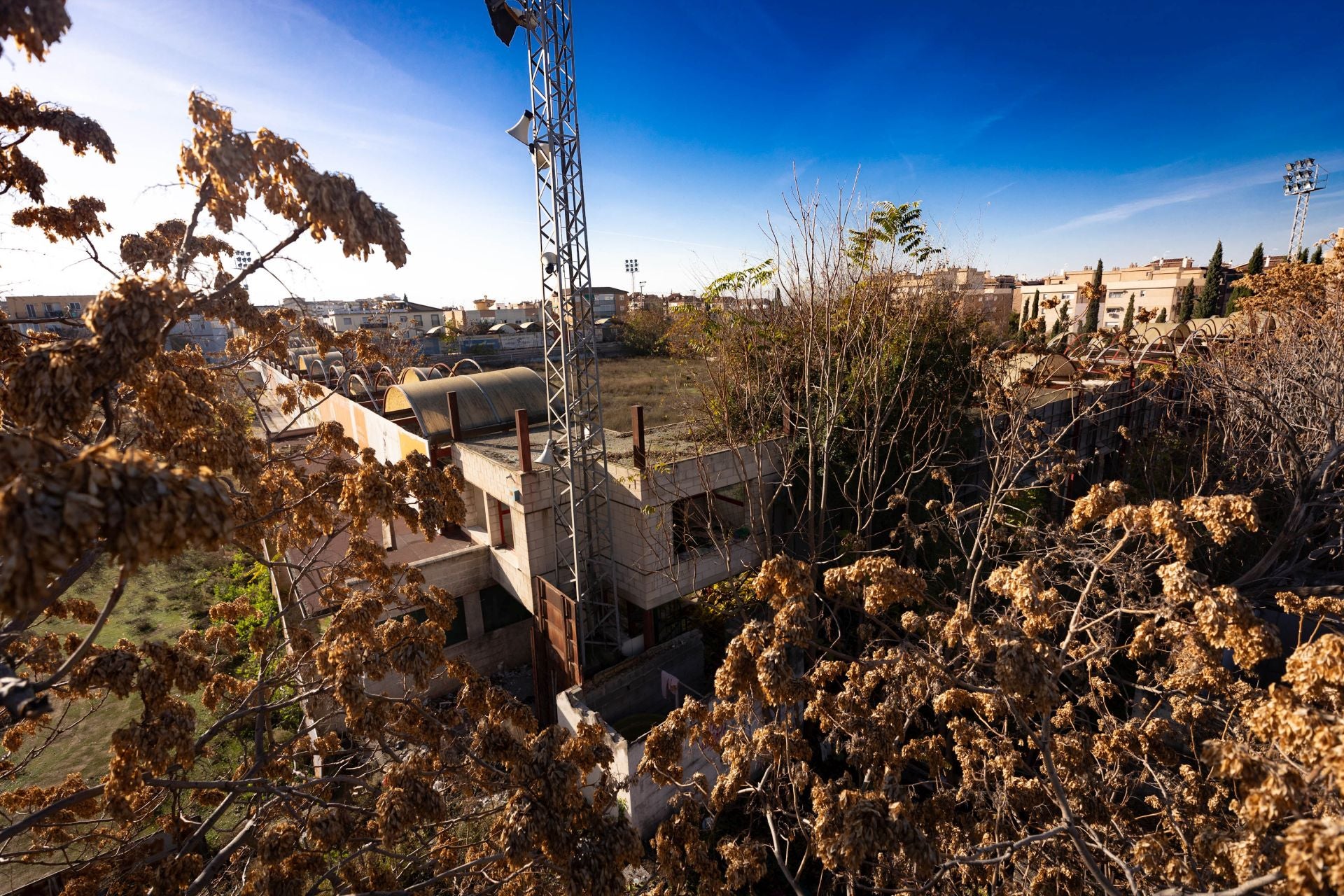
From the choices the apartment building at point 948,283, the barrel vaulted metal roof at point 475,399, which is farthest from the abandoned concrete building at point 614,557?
the apartment building at point 948,283

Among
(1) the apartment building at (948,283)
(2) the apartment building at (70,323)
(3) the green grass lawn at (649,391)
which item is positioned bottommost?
(3) the green grass lawn at (649,391)

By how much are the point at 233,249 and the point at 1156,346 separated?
15.2 meters

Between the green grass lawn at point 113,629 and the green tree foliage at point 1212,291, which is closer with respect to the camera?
the green grass lawn at point 113,629

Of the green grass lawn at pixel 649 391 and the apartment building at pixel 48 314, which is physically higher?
the apartment building at pixel 48 314

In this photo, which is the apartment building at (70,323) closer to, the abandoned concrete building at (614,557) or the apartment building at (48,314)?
the apartment building at (48,314)

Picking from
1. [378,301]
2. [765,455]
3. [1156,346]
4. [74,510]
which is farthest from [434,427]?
[378,301]

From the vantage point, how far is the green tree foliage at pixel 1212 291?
117 feet

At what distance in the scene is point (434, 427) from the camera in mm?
14242

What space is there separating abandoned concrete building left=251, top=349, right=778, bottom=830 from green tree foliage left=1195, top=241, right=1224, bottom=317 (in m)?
40.0

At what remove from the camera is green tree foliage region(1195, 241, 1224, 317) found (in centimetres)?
3559

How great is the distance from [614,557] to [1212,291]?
143ft

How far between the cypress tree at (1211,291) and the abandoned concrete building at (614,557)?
40.0 meters

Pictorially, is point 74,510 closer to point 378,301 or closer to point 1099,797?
point 1099,797

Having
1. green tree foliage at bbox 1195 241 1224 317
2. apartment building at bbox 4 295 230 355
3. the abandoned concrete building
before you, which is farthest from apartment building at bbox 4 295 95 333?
green tree foliage at bbox 1195 241 1224 317
